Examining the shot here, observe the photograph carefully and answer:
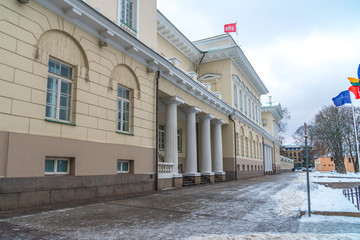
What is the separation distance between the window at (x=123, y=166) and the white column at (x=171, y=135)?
3.59 metres

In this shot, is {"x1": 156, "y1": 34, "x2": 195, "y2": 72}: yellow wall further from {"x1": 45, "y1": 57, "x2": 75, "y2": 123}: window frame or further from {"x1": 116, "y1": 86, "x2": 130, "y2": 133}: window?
{"x1": 45, "y1": 57, "x2": 75, "y2": 123}: window frame

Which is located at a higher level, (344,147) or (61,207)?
(344,147)

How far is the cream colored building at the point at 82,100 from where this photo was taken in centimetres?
736

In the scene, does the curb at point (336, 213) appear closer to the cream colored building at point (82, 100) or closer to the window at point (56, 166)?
the cream colored building at point (82, 100)

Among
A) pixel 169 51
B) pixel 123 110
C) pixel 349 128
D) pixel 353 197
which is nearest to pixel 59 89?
pixel 123 110

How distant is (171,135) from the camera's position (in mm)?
15539

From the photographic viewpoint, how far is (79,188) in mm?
8984

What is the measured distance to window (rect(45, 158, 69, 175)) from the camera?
27.2 ft

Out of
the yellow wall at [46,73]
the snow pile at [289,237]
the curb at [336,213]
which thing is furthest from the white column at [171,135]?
the snow pile at [289,237]

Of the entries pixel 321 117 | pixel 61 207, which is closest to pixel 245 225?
pixel 61 207

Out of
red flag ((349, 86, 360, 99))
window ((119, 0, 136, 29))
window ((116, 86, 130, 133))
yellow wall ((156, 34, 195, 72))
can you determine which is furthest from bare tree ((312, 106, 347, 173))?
window ((116, 86, 130, 133))

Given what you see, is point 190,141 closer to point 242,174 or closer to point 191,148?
point 191,148

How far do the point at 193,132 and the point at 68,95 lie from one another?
1055cm

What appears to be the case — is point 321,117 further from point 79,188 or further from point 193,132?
point 79,188
